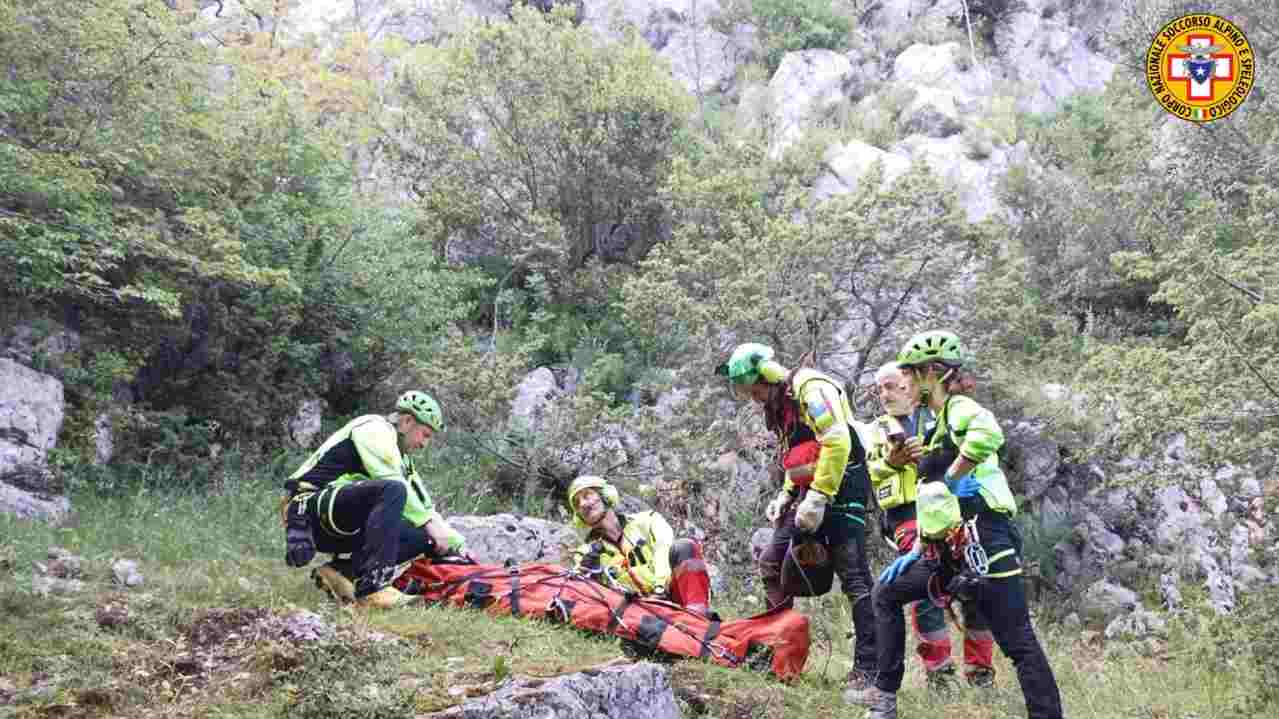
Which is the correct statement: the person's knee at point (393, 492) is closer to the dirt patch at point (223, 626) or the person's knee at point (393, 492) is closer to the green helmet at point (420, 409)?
the green helmet at point (420, 409)

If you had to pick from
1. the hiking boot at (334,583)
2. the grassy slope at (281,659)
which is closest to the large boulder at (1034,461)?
the grassy slope at (281,659)

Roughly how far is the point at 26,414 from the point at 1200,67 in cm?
1491

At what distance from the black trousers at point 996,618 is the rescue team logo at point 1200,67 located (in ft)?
35.9

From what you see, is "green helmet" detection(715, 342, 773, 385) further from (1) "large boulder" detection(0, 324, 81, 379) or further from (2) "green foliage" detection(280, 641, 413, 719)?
(1) "large boulder" detection(0, 324, 81, 379)

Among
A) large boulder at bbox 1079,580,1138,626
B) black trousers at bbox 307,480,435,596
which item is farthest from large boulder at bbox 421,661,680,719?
large boulder at bbox 1079,580,1138,626

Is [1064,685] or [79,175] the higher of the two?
[79,175]

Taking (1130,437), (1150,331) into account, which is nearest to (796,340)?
(1130,437)

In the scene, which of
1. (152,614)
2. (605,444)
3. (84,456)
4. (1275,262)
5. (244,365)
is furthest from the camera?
(605,444)

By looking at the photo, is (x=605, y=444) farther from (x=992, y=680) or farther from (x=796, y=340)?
(x=992, y=680)

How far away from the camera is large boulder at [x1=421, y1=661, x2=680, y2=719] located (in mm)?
3475

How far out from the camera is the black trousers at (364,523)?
603cm

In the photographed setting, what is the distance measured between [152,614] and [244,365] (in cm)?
550

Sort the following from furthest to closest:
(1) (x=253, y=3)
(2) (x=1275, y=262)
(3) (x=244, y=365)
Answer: (1) (x=253, y=3)
(3) (x=244, y=365)
(2) (x=1275, y=262)

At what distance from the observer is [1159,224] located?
13148 millimetres
